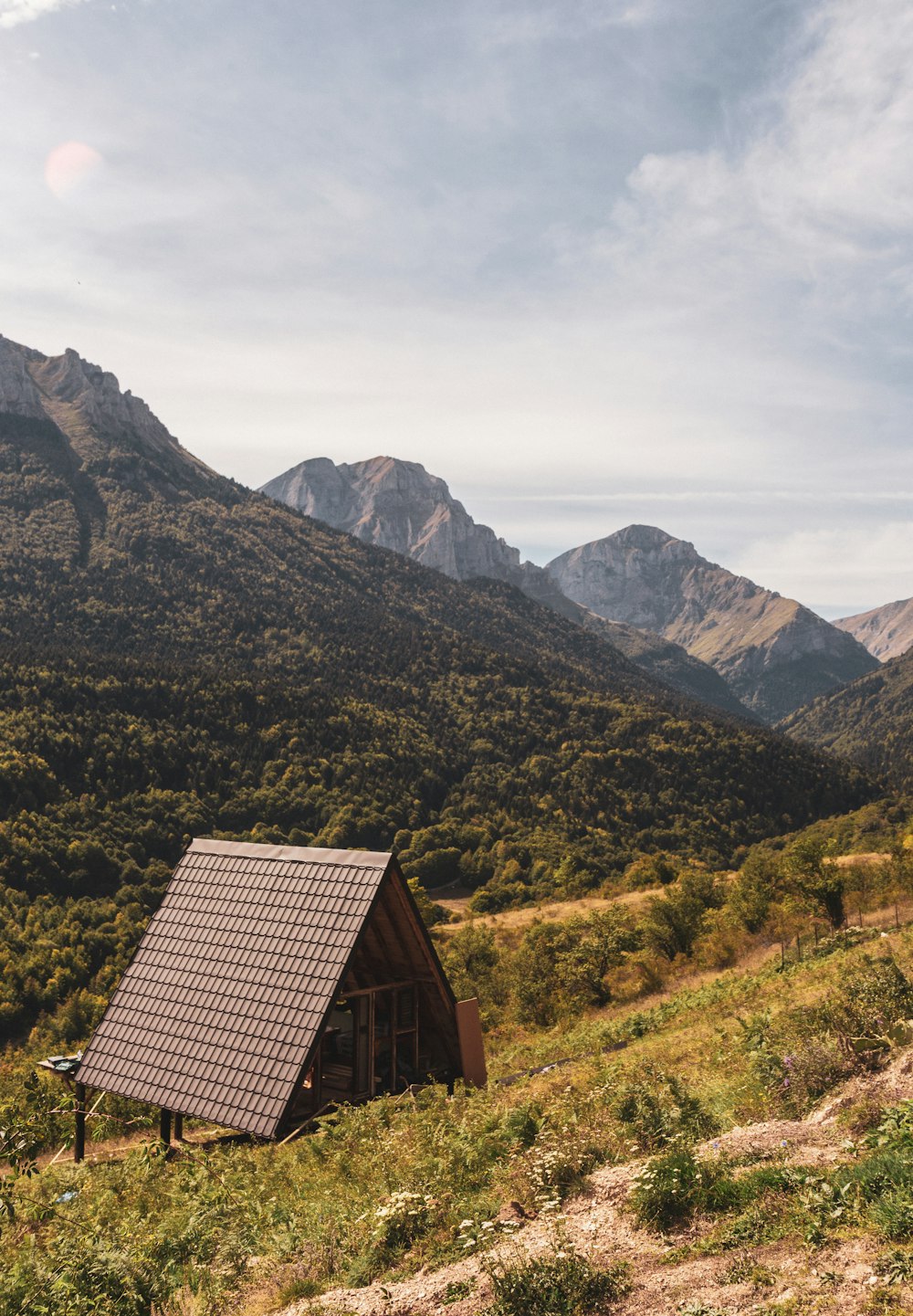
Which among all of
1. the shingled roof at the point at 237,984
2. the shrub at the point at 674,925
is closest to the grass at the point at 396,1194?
the shingled roof at the point at 237,984

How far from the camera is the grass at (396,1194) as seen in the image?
25.6 feet

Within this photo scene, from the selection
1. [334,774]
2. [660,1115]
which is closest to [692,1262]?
[660,1115]

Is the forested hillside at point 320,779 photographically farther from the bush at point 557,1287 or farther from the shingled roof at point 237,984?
the bush at point 557,1287

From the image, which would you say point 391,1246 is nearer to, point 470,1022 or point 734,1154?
point 734,1154

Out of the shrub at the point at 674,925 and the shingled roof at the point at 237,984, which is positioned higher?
Result: the shingled roof at the point at 237,984

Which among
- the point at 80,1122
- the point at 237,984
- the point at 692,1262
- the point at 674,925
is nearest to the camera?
the point at 692,1262

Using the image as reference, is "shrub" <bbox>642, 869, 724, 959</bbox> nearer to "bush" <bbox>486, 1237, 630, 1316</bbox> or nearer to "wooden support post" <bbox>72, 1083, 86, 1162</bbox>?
"wooden support post" <bbox>72, 1083, 86, 1162</bbox>

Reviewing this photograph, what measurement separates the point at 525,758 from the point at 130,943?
4161 inches

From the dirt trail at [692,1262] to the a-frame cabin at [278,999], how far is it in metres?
4.91

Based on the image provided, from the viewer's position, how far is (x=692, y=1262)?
737cm

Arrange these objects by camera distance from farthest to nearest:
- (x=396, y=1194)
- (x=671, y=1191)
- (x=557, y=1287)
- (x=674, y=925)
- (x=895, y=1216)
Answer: (x=674, y=925)
(x=396, y=1194)
(x=671, y=1191)
(x=557, y=1287)
(x=895, y=1216)

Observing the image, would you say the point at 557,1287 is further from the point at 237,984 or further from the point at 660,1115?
the point at 237,984

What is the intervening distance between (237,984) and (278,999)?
112 centimetres

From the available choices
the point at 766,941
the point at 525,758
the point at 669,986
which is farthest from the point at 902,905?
the point at 525,758
